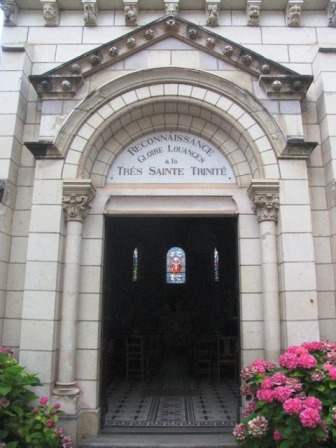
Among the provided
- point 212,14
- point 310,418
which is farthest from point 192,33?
point 310,418

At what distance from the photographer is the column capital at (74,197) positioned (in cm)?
571

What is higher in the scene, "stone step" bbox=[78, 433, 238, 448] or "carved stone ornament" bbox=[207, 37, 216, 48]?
"carved stone ornament" bbox=[207, 37, 216, 48]

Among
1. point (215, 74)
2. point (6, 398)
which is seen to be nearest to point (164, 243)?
point (215, 74)

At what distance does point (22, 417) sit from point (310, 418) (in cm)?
321

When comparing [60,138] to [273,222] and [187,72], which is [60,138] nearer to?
[187,72]

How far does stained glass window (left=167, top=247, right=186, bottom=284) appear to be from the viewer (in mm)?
17453

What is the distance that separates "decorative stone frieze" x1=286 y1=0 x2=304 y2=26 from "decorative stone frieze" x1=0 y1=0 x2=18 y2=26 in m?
4.83

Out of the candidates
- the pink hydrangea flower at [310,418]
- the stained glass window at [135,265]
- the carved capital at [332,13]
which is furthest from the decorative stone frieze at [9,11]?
the stained glass window at [135,265]

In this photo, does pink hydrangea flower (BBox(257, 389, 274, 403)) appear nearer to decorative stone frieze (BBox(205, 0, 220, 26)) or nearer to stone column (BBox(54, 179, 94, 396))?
stone column (BBox(54, 179, 94, 396))

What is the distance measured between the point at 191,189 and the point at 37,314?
3007 millimetres

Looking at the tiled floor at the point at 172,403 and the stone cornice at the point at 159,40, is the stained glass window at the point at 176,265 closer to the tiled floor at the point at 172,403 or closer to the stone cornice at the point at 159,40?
the tiled floor at the point at 172,403

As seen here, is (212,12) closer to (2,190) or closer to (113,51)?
(113,51)

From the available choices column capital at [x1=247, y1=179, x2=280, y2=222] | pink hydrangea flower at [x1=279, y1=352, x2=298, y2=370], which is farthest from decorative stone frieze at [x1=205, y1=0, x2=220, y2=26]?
pink hydrangea flower at [x1=279, y1=352, x2=298, y2=370]

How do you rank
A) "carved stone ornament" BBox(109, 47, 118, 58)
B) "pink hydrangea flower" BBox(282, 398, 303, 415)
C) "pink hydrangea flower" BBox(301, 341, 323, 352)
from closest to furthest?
"pink hydrangea flower" BBox(282, 398, 303, 415), "pink hydrangea flower" BBox(301, 341, 323, 352), "carved stone ornament" BBox(109, 47, 118, 58)
